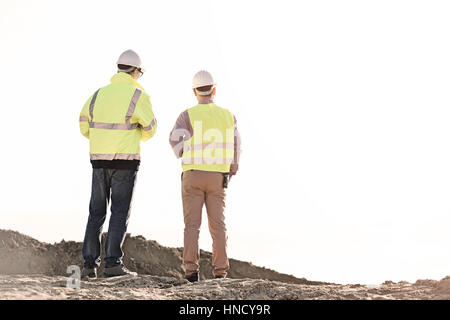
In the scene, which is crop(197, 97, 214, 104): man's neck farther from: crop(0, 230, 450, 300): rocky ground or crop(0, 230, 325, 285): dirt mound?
crop(0, 230, 325, 285): dirt mound

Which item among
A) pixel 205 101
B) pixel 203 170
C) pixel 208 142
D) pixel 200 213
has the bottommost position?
pixel 200 213

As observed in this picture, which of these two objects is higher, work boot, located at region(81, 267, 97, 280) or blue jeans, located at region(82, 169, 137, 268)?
blue jeans, located at region(82, 169, 137, 268)

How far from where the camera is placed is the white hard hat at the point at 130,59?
8375 millimetres

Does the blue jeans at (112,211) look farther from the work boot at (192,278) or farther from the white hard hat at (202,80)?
the white hard hat at (202,80)

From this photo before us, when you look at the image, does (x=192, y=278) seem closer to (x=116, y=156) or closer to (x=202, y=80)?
(x=116, y=156)

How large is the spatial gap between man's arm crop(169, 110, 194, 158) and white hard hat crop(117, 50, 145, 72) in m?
1.12

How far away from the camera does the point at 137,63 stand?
27.6 feet

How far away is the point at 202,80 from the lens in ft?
26.8

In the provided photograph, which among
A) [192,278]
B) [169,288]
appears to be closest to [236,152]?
[192,278]

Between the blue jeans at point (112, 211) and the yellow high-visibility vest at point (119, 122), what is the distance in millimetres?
279

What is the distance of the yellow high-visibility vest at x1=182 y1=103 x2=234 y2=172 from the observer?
26.2ft

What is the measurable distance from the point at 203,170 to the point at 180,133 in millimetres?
615

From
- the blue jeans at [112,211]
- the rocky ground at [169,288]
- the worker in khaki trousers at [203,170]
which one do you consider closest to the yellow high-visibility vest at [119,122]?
the blue jeans at [112,211]

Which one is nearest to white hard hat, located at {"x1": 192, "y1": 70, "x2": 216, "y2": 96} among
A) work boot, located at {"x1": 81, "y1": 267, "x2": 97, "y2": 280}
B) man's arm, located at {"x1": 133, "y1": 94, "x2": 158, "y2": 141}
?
man's arm, located at {"x1": 133, "y1": 94, "x2": 158, "y2": 141}
